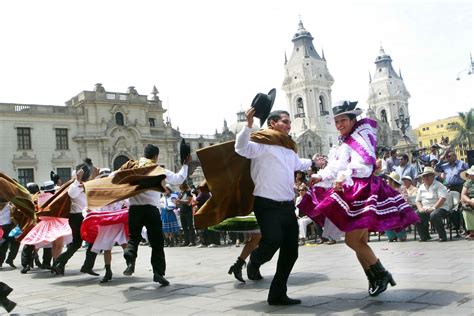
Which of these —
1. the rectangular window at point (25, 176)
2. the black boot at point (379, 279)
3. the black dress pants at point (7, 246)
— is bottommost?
the black boot at point (379, 279)

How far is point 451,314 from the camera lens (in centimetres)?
371

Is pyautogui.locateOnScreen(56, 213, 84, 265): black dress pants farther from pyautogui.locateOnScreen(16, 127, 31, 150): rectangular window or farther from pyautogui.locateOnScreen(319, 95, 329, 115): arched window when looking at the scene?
pyautogui.locateOnScreen(319, 95, 329, 115): arched window

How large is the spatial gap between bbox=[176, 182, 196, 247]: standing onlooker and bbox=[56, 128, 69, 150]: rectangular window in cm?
3063

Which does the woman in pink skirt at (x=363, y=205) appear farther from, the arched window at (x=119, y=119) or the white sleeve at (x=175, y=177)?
the arched window at (x=119, y=119)

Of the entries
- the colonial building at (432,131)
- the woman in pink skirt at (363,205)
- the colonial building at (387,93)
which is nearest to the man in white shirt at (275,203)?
the woman in pink skirt at (363,205)

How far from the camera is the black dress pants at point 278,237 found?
15.2 ft

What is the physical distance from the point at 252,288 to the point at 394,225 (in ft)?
6.19

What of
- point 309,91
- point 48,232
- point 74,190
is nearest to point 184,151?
point 74,190

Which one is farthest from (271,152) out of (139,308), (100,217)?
(100,217)

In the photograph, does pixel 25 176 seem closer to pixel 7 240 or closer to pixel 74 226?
pixel 7 240

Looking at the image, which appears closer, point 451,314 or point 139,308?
point 451,314

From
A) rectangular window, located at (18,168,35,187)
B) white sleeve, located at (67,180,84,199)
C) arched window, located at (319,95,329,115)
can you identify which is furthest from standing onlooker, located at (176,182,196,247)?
→ arched window, located at (319,95,329,115)

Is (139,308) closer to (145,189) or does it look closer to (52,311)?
(52,311)

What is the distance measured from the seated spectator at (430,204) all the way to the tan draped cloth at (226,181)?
538cm
